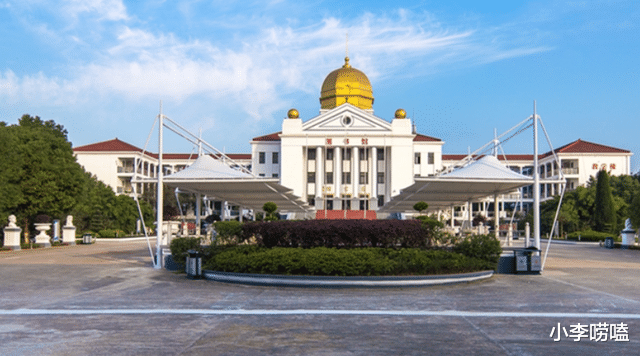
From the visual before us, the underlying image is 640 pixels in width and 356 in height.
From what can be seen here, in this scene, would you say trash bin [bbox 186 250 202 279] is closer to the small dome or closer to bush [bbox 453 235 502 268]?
bush [bbox 453 235 502 268]

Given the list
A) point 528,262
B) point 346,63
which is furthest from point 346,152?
point 528,262

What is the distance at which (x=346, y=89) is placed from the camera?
74.4 metres

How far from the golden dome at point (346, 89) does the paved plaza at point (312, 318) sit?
59837 mm

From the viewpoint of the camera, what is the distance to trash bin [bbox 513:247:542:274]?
18.0 m

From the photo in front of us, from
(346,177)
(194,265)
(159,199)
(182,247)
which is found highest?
(346,177)

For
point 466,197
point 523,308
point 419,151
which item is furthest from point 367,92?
point 523,308

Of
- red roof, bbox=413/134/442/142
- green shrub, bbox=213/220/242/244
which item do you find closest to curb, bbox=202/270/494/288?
green shrub, bbox=213/220/242/244

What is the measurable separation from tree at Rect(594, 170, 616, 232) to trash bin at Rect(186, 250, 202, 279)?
144 ft

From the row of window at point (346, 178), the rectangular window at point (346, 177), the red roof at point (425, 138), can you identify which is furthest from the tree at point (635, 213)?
the red roof at point (425, 138)

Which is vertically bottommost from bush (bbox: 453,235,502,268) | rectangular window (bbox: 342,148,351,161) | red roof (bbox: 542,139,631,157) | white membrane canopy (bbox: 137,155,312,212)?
bush (bbox: 453,235,502,268)

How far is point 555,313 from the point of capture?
1054 cm

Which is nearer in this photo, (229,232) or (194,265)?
(194,265)

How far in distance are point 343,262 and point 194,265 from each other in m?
4.25

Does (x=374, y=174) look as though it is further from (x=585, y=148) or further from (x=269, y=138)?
(x=585, y=148)
